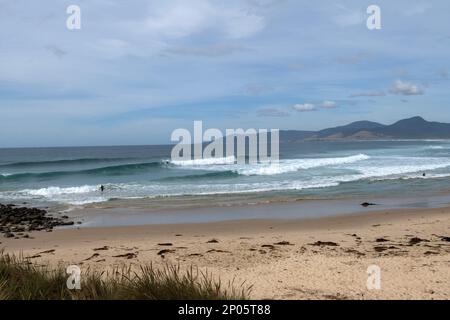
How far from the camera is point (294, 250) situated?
948cm

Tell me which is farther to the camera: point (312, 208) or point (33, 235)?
point (312, 208)

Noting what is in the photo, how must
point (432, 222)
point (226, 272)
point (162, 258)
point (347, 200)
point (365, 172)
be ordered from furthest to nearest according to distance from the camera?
point (365, 172) → point (347, 200) → point (432, 222) → point (162, 258) → point (226, 272)

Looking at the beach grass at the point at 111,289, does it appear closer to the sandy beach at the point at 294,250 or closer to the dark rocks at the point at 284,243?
the sandy beach at the point at 294,250

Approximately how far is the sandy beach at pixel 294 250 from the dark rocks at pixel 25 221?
0.80 m

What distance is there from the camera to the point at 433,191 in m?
20.1

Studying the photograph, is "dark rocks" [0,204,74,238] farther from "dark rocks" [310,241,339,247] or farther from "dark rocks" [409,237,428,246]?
"dark rocks" [409,237,428,246]

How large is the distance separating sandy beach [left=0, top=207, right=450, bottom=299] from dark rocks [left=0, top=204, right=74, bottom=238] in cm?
80

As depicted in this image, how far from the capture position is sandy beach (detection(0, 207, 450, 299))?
6680mm

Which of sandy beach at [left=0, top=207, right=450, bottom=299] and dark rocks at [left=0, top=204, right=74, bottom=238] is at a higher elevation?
sandy beach at [left=0, top=207, right=450, bottom=299]

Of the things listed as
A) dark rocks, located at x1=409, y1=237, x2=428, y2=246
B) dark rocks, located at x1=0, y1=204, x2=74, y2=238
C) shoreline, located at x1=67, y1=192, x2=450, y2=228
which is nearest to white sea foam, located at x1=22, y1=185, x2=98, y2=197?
shoreline, located at x1=67, y1=192, x2=450, y2=228

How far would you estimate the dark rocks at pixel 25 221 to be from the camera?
44.9 feet
